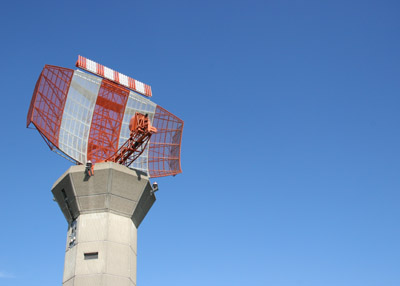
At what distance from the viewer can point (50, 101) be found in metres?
49.8

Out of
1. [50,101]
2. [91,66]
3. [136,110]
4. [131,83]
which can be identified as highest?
[131,83]

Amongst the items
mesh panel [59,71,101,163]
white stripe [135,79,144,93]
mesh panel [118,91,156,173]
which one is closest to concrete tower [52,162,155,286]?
mesh panel [59,71,101,163]

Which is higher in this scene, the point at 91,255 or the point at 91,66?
the point at 91,66

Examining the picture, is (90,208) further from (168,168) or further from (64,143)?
(168,168)

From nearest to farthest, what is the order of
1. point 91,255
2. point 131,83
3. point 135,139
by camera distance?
point 91,255
point 135,139
point 131,83

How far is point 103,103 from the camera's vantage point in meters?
55.4

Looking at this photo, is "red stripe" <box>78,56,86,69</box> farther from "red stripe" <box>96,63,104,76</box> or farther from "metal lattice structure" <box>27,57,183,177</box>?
"red stripe" <box>96,63,104,76</box>

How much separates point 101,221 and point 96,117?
39.3ft

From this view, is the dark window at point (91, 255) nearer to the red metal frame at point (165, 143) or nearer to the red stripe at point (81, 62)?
the red metal frame at point (165, 143)

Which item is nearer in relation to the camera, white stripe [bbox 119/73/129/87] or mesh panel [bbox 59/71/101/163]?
mesh panel [bbox 59/71/101/163]

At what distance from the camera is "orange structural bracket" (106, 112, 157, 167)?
51206mm

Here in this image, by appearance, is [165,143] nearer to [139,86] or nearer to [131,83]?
[139,86]

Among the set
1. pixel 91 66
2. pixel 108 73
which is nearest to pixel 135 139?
pixel 108 73

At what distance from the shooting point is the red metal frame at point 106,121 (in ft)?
177
